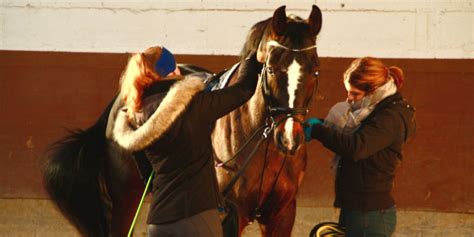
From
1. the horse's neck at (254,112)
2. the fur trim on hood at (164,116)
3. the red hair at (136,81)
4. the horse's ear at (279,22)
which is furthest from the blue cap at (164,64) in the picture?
the horse's ear at (279,22)

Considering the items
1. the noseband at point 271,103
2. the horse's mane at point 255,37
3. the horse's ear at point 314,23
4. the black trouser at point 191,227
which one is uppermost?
the horse's ear at point 314,23

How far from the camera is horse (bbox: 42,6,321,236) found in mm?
5137

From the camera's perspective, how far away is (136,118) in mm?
4629

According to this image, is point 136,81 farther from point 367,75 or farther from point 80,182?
point 80,182

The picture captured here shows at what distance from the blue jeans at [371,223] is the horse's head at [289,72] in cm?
47

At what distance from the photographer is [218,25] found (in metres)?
8.85

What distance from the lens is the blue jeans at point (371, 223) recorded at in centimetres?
504

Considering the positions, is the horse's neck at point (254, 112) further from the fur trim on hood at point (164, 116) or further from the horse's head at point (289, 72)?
the fur trim on hood at point (164, 116)

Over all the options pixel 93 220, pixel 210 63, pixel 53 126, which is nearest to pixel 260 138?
pixel 93 220

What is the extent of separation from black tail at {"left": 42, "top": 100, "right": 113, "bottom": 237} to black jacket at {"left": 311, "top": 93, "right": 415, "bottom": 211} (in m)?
2.21

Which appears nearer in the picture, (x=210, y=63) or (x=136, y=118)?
(x=136, y=118)

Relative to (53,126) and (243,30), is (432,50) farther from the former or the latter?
(53,126)

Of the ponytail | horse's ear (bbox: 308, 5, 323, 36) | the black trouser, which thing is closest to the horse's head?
horse's ear (bbox: 308, 5, 323, 36)

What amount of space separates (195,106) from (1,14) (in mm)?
5010
